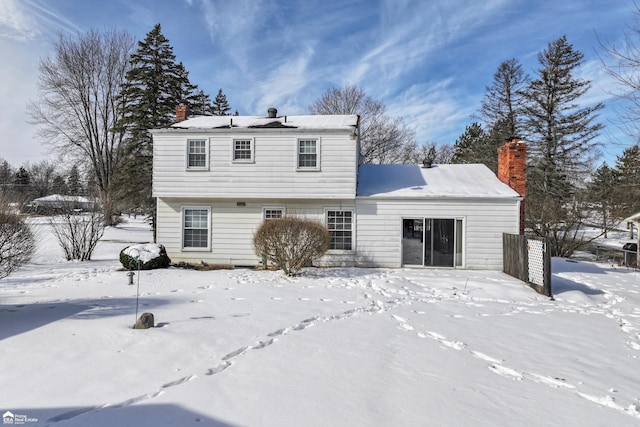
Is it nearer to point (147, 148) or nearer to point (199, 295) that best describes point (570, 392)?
point (199, 295)

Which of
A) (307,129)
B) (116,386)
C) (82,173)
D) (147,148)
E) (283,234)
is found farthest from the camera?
(82,173)

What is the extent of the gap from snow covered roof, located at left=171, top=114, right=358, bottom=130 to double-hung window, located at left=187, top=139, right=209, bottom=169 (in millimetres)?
617

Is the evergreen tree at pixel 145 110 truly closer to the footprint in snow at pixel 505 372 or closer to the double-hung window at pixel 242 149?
the double-hung window at pixel 242 149

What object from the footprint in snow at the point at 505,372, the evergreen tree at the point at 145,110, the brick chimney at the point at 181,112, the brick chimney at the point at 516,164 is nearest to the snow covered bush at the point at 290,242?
the footprint in snow at the point at 505,372

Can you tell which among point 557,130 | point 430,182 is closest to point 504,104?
point 557,130

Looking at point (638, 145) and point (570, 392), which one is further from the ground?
point (638, 145)

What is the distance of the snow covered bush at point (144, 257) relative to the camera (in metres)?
11.0

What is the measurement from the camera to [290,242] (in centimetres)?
1002

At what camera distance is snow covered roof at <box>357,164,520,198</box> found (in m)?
12.0

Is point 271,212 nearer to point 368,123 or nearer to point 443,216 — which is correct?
point 443,216

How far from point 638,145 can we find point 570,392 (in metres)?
8.31

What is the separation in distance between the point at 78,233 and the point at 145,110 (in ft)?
35.7

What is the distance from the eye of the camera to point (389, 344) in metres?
4.82

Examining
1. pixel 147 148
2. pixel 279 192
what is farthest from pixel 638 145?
pixel 147 148
